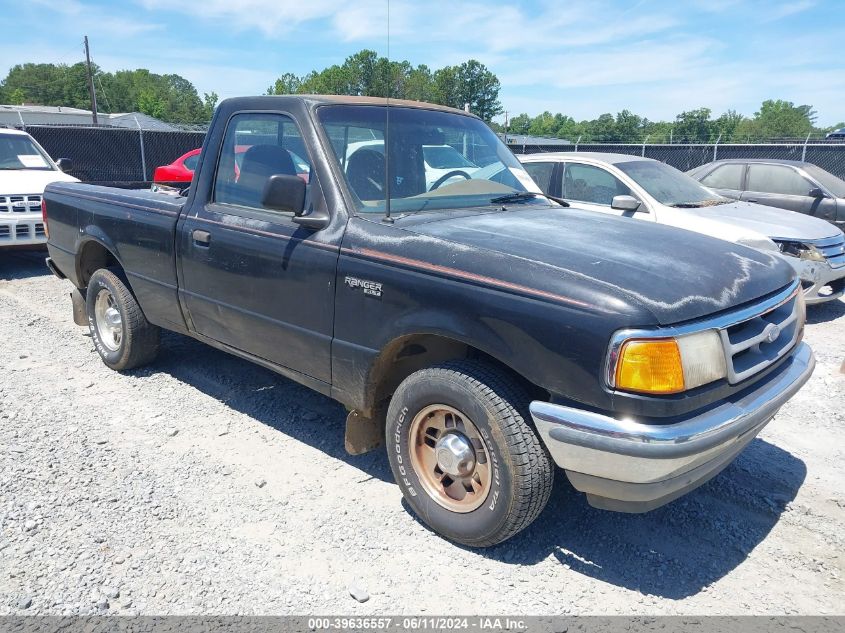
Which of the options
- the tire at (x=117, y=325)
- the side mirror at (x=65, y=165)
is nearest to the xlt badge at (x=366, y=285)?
the tire at (x=117, y=325)

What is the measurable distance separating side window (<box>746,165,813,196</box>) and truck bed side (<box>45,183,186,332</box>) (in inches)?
356

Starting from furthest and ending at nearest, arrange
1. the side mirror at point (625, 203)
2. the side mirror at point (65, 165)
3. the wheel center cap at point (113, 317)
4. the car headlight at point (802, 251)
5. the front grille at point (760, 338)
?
the side mirror at point (65, 165) < the car headlight at point (802, 251) < the side mirror at point (625, 203) < the wheel center cap at point (113, 317) < the front grille at point (760, 338)

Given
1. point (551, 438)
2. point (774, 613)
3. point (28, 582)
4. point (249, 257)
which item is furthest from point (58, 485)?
point (774, 613)

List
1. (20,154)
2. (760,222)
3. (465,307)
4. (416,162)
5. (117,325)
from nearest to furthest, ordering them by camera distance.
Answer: (465,307), (416,162), (117,325), (760,222), (20,154)

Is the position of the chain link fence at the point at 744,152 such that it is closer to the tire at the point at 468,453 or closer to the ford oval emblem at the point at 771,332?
the ford oval emblem at the point at 771,332

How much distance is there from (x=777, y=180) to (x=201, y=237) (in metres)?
9.22

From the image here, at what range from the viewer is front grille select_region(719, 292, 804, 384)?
267 cm

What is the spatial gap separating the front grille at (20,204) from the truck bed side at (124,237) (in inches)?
147

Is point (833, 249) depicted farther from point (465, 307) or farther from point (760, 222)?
point (465, 307)

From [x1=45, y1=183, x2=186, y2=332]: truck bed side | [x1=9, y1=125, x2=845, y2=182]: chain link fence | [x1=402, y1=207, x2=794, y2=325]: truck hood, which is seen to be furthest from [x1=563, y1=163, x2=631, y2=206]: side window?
[x1=9, y1=125, x2=845, y2=182]: chain link fence

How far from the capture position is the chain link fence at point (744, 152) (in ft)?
52.0

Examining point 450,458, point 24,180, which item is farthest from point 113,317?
point 24,180

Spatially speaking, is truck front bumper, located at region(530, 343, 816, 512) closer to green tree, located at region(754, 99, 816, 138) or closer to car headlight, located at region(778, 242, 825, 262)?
car headlight, located at region(778, 242, 825, 262)

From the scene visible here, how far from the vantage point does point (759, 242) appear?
652 cm
